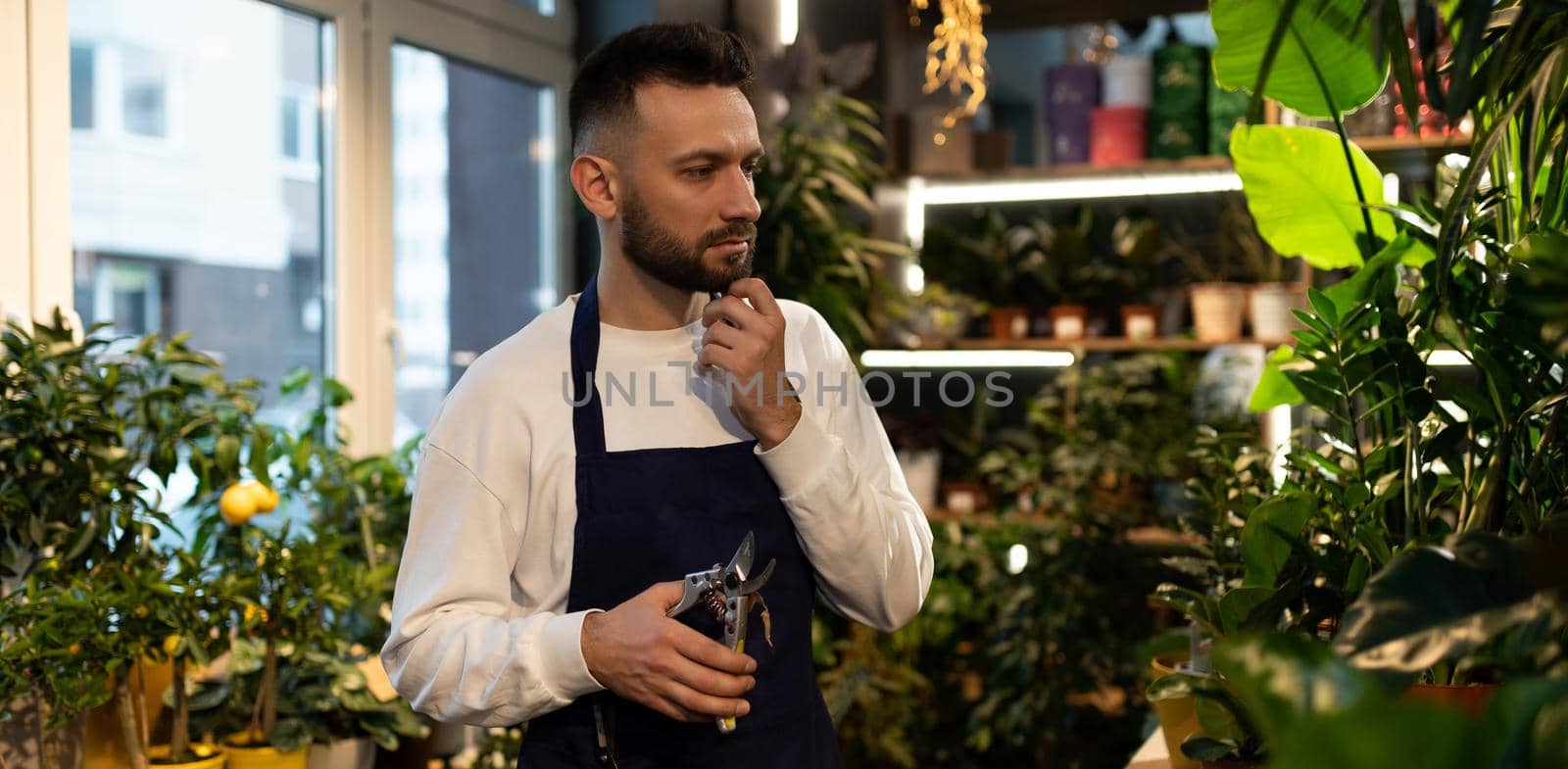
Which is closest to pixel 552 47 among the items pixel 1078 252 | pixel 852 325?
pixel 852 325

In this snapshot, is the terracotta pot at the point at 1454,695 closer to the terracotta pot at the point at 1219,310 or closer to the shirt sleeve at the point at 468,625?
the shirt sleeve at the point at 468,625

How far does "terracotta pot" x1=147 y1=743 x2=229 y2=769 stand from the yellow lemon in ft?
1.31

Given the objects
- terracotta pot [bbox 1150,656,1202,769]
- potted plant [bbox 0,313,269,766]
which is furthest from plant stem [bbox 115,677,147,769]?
terracotta pot [bbox 1150,656,1202,769]

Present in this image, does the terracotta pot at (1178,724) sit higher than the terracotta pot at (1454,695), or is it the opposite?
the terracotta pot at (1454,695)

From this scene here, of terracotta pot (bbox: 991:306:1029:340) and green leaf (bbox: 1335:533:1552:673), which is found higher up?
terracotta pot (bbox: 991:306:1029:340)

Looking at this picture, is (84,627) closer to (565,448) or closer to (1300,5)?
(565,448)

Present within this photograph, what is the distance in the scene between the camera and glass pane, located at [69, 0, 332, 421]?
2.66 meters

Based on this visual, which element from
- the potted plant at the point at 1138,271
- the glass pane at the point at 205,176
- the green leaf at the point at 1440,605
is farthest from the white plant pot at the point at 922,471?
the green leaf at the point at 1440,605

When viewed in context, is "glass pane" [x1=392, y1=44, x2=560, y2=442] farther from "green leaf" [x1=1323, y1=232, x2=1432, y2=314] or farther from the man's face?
"green leaf" [x1=1323, y1=232, x2=1432, y2=314]

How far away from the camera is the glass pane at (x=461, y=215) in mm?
3465

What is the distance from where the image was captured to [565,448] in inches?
59.8

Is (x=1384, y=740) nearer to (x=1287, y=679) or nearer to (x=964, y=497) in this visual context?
(x=1287, y=679)

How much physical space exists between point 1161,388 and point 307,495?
84.4 inches

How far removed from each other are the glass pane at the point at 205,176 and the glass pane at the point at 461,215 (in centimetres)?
28
